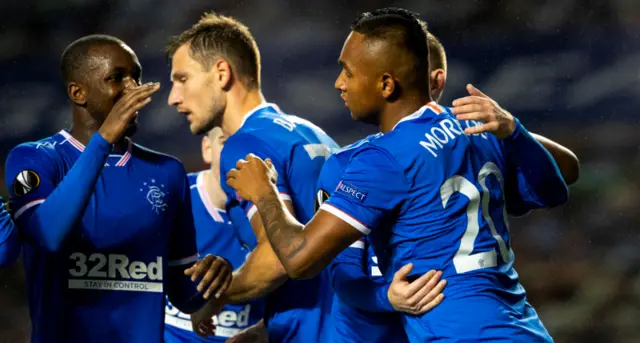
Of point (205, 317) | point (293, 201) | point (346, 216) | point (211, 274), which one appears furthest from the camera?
point (205, 317)

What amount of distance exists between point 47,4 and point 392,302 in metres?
6.90

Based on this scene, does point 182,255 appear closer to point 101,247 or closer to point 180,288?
point 180,288

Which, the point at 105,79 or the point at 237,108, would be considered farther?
the point at 237,108

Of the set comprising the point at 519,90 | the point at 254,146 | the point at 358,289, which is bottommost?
the point at 358,289

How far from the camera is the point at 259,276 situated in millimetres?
3520

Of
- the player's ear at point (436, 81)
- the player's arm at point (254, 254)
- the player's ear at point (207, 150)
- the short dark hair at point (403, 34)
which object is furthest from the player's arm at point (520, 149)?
the player's ear at point (207, 150)

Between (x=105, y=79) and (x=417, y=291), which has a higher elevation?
(x=105, y=79)

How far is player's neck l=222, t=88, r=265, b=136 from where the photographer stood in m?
4.10

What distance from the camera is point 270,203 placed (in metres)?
2.91

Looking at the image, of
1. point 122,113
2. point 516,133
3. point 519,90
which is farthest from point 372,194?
point 519,90

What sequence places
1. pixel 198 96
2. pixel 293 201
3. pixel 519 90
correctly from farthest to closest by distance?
pixel 519 90
pixel 198 96
pixel 293 201

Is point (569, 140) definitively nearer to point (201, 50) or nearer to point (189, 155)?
point (189, 155)

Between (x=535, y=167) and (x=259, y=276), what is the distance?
117 centimetres

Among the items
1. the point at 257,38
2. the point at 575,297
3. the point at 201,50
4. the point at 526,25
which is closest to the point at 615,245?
the point at 575,297
